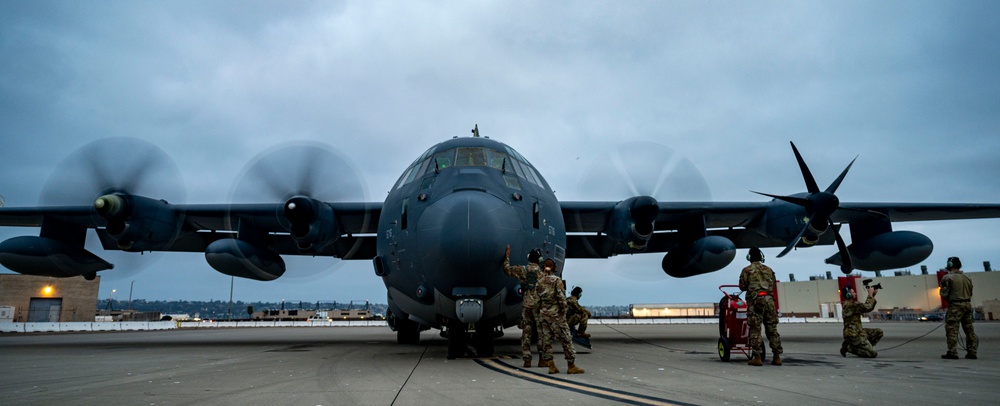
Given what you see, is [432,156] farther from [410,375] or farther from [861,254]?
[861,254]

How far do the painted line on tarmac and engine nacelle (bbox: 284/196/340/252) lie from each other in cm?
654

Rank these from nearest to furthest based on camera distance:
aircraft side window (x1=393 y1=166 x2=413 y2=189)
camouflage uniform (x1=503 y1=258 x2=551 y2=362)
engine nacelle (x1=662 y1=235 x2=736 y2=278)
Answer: camouflage uniform (x1=503 y1=258 x2=551 y2=362) → aircraft side window (x1=393 y1=166 x2=413 y2=189) → engine nacelle (x1=662 y1=235 x2=736 y2=278)

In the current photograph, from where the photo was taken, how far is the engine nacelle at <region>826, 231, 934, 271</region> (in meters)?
14.2

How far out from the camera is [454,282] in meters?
8.30

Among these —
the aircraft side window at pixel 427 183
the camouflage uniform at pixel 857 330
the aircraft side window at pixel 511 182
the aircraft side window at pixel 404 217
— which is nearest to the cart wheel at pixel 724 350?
the camouflage uniform at pixel 857 330

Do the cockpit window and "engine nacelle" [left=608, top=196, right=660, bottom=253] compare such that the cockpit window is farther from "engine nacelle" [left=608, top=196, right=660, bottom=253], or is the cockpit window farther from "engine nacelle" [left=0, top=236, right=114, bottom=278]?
"engine nacelle" [left=0, top=236, right=114, bottom=278]

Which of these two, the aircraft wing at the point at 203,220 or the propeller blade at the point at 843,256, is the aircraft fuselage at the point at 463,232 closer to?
the aircraft wing at the point at 203,220

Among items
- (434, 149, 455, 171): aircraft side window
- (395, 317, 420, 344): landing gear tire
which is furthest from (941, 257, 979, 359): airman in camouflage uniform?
(395, 317, 420, 344): landing gear tire

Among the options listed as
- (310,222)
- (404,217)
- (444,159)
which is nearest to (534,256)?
(404,217)

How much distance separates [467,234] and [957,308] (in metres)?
8.35

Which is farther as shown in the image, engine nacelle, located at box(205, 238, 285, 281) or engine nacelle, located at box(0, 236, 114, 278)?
engine nacelle, located at box(205, 238, 285, 281)

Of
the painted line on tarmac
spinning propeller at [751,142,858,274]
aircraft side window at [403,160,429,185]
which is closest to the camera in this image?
the painted line on tarmac

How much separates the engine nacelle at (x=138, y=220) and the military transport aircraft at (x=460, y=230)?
0.10ft

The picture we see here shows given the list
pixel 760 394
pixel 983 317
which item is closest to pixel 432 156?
pixel 760 394
